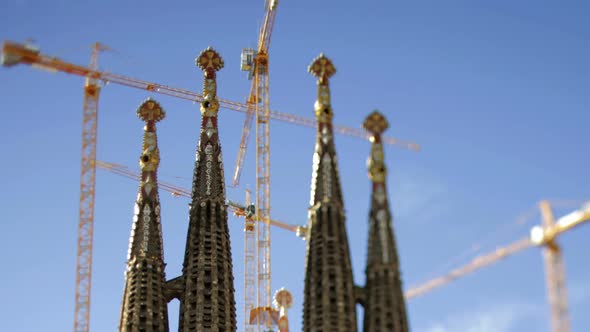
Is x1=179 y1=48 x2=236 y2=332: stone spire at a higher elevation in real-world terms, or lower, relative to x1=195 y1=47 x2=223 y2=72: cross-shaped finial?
lower

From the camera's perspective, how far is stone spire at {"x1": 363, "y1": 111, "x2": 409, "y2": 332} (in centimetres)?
9956

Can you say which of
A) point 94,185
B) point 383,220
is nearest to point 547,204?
point 383,220

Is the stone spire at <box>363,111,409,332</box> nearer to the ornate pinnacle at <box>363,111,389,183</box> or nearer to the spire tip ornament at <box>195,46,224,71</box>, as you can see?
the ornate pinnacle at <box>363,111,389,183</box>

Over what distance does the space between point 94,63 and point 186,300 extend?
74.4 ft

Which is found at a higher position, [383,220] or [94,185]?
[94,185]

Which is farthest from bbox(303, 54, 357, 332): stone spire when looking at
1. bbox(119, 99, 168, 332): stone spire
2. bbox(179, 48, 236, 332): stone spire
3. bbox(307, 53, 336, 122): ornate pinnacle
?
bbox(119, 99, 168, 332): stone spire

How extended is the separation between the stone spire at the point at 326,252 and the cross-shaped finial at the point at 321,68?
206 cm

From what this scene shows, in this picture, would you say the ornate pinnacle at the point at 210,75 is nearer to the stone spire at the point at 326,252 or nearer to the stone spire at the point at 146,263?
the stone spire at the point at 146,263

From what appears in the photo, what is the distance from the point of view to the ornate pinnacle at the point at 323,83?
107 meters

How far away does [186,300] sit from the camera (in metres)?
108

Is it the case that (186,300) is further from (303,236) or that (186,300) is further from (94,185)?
(303,236)

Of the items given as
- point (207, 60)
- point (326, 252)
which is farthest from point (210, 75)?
point (326, 252)

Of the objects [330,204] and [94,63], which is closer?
[330,204]

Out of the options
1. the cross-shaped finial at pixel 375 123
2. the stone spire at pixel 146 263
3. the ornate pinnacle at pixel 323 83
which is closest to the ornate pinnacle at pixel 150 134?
the stone spire at pixel 146 263
